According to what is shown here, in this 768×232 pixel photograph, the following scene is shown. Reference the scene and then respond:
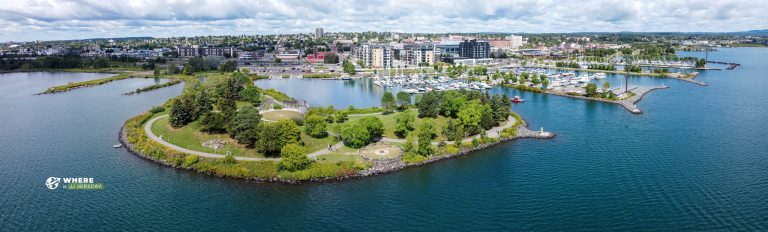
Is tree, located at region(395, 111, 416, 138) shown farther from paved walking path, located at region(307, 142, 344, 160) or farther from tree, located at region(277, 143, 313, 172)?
tree, located at region(277, 143, 313, 172)

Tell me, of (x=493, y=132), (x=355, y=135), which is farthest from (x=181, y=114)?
(x=493, y=132)

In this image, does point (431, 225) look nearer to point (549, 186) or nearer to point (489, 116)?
point (549, 186)

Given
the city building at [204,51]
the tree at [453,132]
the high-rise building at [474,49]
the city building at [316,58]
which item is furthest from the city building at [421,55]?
the tree at [453,132]

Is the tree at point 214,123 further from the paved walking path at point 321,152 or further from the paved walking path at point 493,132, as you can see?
the paved walking path at point 493,132

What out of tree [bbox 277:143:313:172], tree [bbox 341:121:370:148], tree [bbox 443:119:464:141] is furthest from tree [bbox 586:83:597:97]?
tree [bbox 277:143:313:172]

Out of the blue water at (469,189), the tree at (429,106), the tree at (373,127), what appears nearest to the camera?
the blue water at (469,189)
